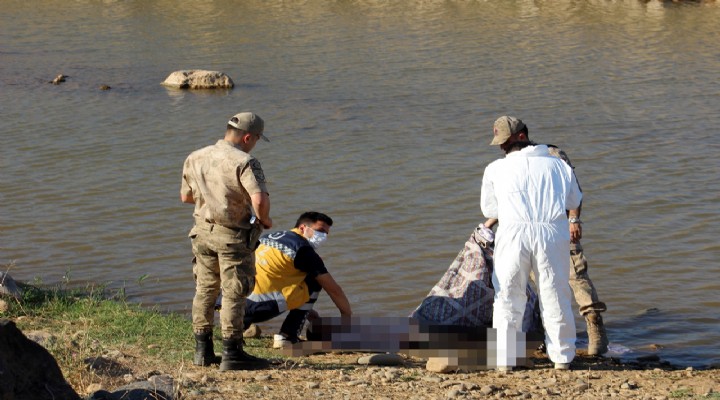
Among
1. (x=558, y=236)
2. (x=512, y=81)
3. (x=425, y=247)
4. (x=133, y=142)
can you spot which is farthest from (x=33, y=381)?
(x=512, y=81)

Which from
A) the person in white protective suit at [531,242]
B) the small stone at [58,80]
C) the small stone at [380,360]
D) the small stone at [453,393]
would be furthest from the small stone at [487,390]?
the small stone at [58,80]

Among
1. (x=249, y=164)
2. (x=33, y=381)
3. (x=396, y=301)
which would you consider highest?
(x=249, y=164)

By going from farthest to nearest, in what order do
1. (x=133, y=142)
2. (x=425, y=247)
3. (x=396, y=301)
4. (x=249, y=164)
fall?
(x=133, y=142), (x=425, y=247), (x=396, y=301), (x=249, y=164)

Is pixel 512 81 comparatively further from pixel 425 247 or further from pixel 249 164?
pixel 249 164

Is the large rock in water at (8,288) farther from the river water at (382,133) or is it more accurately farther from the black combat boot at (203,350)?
the black combat boot at (203,350)

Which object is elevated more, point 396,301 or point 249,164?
point 249,164

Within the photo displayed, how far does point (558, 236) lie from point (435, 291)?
1.12 m

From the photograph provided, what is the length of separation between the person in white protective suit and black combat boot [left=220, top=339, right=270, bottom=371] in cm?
142

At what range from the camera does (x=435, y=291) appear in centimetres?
708

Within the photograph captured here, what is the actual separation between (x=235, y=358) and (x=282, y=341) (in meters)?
0.90

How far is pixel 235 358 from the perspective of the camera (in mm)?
6184

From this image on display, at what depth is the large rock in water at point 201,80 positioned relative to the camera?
1745 centimetres

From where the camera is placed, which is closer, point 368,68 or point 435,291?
point 435,291

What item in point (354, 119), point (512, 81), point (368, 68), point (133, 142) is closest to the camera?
point (133, 142)
